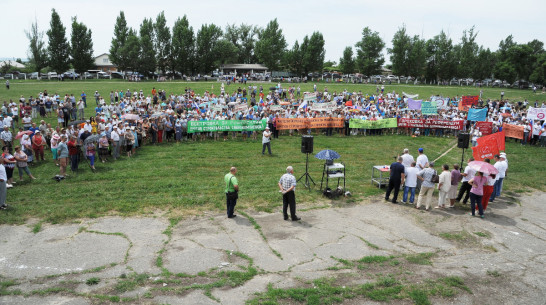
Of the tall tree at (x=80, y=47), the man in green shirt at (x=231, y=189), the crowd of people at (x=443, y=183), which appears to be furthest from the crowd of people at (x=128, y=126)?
the tall tree at (x=80, y=47)

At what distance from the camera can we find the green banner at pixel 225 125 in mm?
23078

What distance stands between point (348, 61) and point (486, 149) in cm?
7128

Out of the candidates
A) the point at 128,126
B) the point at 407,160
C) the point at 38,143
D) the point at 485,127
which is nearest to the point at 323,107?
the point at 485,127

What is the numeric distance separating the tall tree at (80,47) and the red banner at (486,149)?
245 feet

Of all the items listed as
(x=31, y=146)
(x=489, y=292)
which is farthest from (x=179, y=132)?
(x=489, y=292)

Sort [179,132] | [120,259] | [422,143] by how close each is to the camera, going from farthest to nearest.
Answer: [422,143]
[179,132]
[120,259]

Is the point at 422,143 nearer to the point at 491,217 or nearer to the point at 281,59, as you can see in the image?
the point at 491,217

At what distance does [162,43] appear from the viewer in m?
75.1

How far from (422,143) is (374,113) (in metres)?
4.34

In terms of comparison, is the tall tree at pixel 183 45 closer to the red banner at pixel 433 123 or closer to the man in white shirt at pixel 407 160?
the red banner at pixel 433 123

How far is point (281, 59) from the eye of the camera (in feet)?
265

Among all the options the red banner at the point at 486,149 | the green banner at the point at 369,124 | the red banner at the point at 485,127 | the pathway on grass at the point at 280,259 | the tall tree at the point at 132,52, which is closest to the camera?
the pathway on grass at the point at 280,259

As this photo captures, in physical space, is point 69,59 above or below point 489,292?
above

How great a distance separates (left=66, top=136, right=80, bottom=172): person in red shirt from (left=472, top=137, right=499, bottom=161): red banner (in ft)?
55.3
